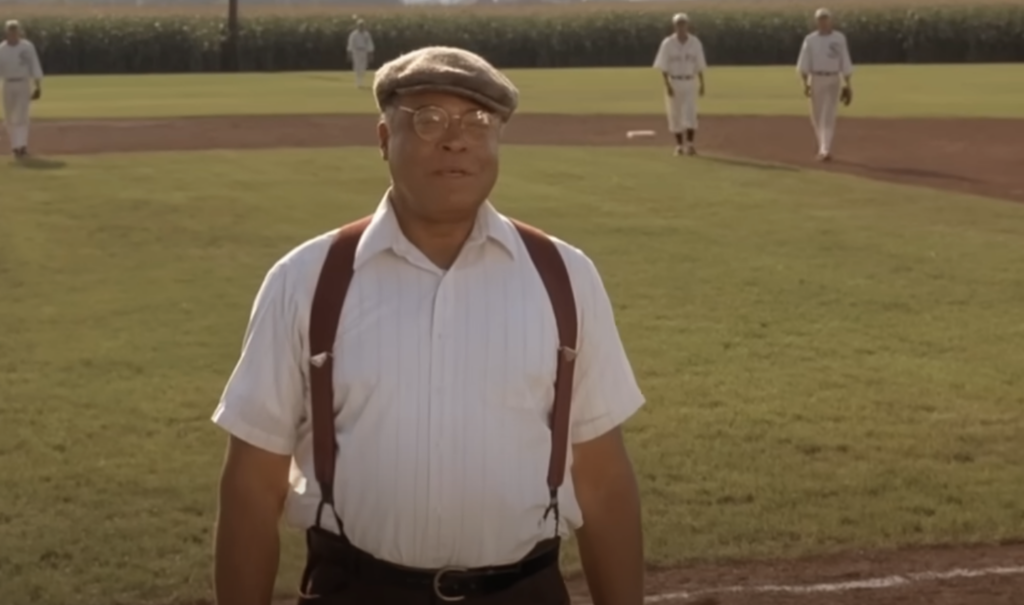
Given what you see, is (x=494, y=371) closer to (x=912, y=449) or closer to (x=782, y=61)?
(x=912, y=449)

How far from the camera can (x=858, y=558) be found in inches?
300

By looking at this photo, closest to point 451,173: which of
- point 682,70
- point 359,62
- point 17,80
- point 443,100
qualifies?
point 443,100

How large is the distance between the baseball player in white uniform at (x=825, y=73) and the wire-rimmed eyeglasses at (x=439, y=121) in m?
23.4

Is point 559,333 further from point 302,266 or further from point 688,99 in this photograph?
point 688,99

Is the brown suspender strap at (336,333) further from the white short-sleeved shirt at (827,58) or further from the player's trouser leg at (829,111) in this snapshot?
the white short-sleeved shirt at (827,58)

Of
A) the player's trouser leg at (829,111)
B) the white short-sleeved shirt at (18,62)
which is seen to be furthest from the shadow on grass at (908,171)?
the white short-sleeved shirt at (18,62)

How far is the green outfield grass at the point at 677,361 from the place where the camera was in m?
8.04

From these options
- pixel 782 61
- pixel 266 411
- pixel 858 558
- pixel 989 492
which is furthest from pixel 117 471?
pixel 782 61

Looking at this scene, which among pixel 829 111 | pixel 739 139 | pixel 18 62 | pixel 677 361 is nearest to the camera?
pixel 677 361

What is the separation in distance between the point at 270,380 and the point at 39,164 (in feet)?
80.7

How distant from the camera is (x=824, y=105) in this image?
1050 inches

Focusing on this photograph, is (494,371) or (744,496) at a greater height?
(494,371)

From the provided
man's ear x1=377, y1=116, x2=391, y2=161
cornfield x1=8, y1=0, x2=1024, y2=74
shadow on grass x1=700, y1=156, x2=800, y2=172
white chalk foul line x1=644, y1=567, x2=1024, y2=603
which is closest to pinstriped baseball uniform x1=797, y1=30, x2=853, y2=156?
shadow on grass x1=700, y1=156, x2=800, y2=172

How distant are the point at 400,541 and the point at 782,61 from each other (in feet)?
237
